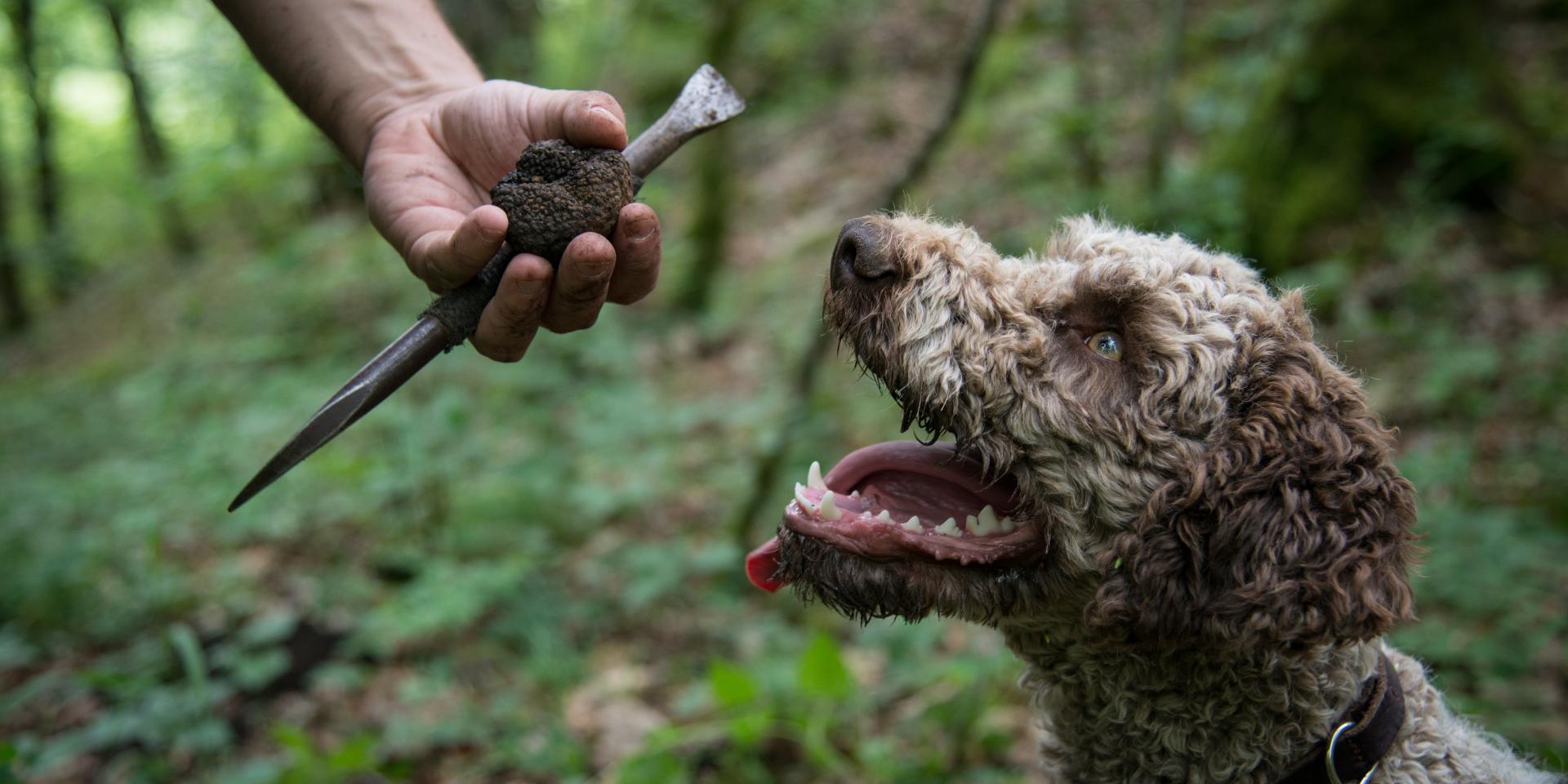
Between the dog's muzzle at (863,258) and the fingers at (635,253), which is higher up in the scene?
the dog's muzzle at (863,258)

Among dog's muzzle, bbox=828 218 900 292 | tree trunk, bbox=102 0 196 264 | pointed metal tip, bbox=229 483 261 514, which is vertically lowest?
pointed metal tip, bbox=229 483 261 514

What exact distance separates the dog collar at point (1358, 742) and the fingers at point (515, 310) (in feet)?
6.71

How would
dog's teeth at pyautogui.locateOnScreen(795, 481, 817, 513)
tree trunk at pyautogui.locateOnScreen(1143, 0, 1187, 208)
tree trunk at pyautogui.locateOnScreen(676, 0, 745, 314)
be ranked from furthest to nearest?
1. tree trunk at pyautogui.locateOnScreen(676, 0, 745, 314)
2. tree trunk at pyautogui.locateOnScreen(1143, 0, 1187, 208)
3. dog's teeth at pyautogui.locateOnScreen(795, 481, 817, 513)

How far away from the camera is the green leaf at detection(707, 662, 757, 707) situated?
12.8 ft

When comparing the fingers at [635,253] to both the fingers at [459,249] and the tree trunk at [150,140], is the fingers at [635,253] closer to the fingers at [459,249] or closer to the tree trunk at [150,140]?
the fingers at [459,249]

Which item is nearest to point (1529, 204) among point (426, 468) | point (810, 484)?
point (810, 484)

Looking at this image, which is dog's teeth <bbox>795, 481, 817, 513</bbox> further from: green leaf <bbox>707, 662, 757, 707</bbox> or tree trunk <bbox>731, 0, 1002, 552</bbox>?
tree trunk <bbox>731, 0, 1002, 552</bbox>

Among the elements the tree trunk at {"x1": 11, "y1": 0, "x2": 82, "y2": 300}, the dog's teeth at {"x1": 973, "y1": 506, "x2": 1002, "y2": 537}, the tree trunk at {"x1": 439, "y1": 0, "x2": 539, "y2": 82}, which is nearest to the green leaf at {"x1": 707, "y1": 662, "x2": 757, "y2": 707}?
the dog's teeth at {"x1": 973, "y1": 506, "x2": 1002, "y2": 537}

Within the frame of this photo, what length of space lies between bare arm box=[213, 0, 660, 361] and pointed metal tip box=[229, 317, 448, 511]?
0.18 m

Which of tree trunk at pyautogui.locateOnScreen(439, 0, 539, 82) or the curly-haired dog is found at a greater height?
A: tree trunk at pyautogui.locateOnScreen(439, 0, 539, 82)

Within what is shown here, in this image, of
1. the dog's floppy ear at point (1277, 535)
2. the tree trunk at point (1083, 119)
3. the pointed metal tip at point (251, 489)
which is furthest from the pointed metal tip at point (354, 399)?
the tree trunk at point (1083, 119)

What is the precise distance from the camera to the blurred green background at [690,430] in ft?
13.5

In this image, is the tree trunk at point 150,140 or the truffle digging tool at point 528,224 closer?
the truffle digging tool at point 528,224

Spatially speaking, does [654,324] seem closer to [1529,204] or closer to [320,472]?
[320,472]
